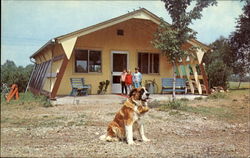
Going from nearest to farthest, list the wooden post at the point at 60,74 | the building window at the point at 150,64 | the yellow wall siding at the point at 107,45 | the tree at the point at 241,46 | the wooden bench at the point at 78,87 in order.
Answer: the tree at the point at 241,46 → the wooden post at the point at 60,74 → the wooden bench at the point at 78,87 → the yellow wall siding at the point at 107,45 → the building window at the point at 150,64

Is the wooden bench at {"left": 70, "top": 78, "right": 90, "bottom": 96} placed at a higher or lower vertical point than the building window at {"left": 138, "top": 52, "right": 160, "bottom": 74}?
lower

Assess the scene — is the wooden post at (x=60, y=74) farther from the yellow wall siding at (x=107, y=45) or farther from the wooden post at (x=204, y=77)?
the wooden post at (x=204, y=77)

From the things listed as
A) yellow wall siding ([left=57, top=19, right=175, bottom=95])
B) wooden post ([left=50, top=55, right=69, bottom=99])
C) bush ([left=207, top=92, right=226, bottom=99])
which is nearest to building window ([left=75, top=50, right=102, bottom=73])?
yellow wall siding ([left=57, top=19, right=175, bottom=95])

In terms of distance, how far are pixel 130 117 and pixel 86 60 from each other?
6.57 meters

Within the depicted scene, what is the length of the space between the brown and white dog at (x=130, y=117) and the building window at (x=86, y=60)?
600 cm

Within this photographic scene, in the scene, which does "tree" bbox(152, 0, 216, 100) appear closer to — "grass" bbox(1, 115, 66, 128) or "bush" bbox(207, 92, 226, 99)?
"bush" bbox(207, 92, 226, 99)

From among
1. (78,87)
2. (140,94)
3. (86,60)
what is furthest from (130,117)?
(86,60)

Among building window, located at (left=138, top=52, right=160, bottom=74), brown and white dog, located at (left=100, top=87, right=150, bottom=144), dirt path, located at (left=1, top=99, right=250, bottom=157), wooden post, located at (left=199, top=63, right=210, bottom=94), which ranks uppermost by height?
building window, located at (left=138, top=52, right=160, bottom=74)

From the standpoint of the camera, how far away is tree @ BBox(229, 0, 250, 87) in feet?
10.3

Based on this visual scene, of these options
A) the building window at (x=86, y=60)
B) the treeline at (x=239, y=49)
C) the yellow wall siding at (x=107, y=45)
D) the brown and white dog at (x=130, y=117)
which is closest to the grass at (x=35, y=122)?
the brown and white dog at (x=130, y=117)

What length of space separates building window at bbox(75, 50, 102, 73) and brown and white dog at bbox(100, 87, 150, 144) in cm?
600

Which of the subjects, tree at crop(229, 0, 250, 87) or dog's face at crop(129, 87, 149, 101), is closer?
tree at crop(229, 0, 250, 87)

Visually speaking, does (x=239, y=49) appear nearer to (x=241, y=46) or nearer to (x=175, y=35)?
(x=241, y=46)

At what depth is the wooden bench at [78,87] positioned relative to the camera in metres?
8.01
